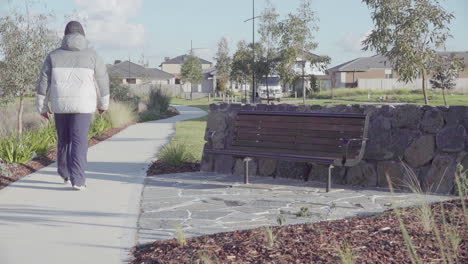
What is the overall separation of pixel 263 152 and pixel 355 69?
81193 mm

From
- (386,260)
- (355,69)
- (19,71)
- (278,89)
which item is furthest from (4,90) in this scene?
(355,69)

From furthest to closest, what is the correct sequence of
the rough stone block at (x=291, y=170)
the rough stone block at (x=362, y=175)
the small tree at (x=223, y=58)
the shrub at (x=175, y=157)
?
1. the small tree at (x=223, y=58)
2. the shrub at (x=175, y=157)
3. the rough stone block at (x=291, y=170)
4. the rough stone block at (x=362, y=175)

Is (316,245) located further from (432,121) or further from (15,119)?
(15,119)

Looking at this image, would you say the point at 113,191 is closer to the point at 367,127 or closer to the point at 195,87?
the point at 367,127

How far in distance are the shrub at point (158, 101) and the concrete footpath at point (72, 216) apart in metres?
18.0

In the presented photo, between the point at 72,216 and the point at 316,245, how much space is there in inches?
114

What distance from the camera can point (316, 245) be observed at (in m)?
5.03

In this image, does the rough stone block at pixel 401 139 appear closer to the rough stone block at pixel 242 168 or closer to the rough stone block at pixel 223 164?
the rough stone block at pixel 242 168

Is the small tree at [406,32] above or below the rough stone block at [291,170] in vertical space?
above

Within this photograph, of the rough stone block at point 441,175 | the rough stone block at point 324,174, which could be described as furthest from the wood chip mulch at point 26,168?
the rough stone block at point 441,175

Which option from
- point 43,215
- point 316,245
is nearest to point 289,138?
point 43,215

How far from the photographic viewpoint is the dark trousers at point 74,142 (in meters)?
8.14

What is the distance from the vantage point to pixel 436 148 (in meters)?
7.75

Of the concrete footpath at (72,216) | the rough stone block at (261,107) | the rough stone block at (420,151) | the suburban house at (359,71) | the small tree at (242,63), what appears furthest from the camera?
the suburban house at (359,71)
